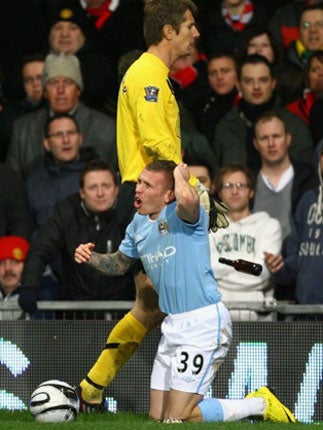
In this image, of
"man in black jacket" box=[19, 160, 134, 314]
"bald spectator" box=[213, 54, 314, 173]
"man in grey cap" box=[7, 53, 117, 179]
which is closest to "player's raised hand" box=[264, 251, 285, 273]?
"man in black jacket" box=[19, 160, 134, 314]

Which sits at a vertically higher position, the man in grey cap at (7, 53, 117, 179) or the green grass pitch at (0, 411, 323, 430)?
the man in grey cap at (7, 53, 117, 179)

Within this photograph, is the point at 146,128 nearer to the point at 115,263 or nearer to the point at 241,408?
the point at 115,263

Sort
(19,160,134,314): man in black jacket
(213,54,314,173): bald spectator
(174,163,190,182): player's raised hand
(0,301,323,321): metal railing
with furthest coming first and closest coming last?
(213,54,314,173): bald spectator
(19,160,134,314): man in black jacket
(0,301,323,321): metal railing
(174,163,190,182): player's raised hand

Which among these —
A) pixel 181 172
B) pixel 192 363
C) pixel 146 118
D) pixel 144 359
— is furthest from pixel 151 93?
pixel 144 359

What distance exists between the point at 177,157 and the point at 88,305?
1998mm

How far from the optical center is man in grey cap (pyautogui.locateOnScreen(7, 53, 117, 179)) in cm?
1368

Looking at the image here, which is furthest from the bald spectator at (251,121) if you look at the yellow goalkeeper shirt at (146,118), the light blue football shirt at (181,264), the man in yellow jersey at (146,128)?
the light blue football shirt at (181,264)

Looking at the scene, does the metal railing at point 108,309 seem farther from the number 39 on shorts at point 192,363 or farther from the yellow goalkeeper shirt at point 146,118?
the number 39 on shorts at point 192,363

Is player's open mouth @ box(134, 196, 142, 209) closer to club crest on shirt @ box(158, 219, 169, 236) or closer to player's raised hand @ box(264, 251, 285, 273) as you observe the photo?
club crest on shirt @ box(158, 219, 169, 236)

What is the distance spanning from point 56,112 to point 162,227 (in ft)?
16.2

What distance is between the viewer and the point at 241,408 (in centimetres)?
921

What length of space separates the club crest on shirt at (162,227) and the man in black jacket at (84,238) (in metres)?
2.40

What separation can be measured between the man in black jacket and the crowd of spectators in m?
0.01

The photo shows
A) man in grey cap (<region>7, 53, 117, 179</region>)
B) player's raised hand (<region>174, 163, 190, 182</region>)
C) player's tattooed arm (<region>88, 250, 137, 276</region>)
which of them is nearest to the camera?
player's raised hand (<region>174, 163, 190, 182</region>)
